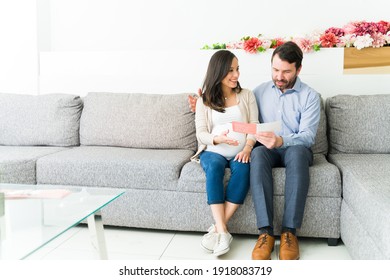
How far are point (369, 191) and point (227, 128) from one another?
94cm

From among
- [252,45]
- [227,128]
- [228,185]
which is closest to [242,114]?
[227,128]

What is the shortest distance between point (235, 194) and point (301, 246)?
0.46 metres

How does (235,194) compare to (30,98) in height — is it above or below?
below

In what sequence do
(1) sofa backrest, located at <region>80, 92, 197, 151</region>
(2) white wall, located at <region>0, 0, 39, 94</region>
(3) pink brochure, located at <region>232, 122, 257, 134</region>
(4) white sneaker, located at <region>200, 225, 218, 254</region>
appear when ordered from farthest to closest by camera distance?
(2) white wall, located at <region>0, 0, 39, 94</region> < (1) sofa backrest, located at <region>80, 92, 197, 151</region> < (3) pink brochure, located at <region>232, 122, 257, 134</region> < (4) white sneaker, located at <region>200, 225, 218, 254</region>

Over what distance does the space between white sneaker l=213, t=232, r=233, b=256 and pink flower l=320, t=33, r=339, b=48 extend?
1.73 m

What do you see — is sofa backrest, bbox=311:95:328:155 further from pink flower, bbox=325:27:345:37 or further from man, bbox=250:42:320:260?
pink flower, bbox=325:27:345:37

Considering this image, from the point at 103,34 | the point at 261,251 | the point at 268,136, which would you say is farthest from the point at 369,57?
the point at 103,34

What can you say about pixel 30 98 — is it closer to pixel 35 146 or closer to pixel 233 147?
pixel 35 146

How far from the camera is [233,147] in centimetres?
245

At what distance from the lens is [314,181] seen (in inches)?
88.2

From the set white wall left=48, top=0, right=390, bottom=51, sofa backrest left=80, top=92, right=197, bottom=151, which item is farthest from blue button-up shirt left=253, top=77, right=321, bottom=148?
white wall left=48, top=0, right=390, bottom=51

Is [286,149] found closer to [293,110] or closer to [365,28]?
[293,110]

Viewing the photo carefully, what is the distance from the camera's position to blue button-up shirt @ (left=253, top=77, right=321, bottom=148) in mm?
2443

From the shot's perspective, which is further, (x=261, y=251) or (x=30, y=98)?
(x=30, y=98)
